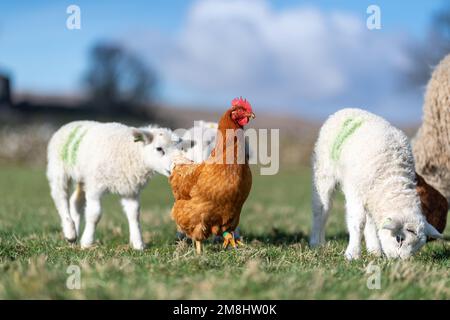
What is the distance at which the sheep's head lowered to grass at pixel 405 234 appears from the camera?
6.22 metres

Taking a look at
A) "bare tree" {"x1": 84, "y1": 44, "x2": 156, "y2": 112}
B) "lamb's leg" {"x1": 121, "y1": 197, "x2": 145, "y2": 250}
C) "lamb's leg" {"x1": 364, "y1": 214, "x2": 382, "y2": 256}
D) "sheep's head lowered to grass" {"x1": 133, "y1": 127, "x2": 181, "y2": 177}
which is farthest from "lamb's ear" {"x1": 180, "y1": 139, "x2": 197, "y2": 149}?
"bare tree" {"x1": 84, "y1": 44, "x2": 156, "y2": 112}

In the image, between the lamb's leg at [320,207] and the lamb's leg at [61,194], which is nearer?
the lamb's leg at [320,207]

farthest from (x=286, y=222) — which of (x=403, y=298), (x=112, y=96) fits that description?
(x=112, y=96)

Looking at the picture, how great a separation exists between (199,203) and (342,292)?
2250 millimetres

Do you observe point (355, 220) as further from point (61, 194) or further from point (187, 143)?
point (61, 194)

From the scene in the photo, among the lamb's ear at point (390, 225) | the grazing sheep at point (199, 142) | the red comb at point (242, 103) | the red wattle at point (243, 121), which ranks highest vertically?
the red comb at point (242, 103)

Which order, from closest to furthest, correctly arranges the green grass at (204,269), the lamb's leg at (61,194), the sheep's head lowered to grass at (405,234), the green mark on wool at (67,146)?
the green grass at (204,269), the sheep's head lowered to grass at (405,234), the green mark on wool at (67,146), the lamb's leg at (61,194)

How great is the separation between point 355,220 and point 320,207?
2.60 feet

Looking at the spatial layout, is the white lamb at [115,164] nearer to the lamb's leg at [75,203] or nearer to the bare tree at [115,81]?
the lamb's leg at [75,203]

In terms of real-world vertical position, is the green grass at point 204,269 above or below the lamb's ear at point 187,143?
below

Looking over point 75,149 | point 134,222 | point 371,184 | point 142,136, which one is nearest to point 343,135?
point 371,184

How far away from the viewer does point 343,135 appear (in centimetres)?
712

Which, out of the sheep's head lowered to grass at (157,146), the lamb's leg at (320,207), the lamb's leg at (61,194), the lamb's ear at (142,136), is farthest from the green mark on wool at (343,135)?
the lamb's leg at (61,194)

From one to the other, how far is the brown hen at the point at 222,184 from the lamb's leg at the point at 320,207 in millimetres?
1308
